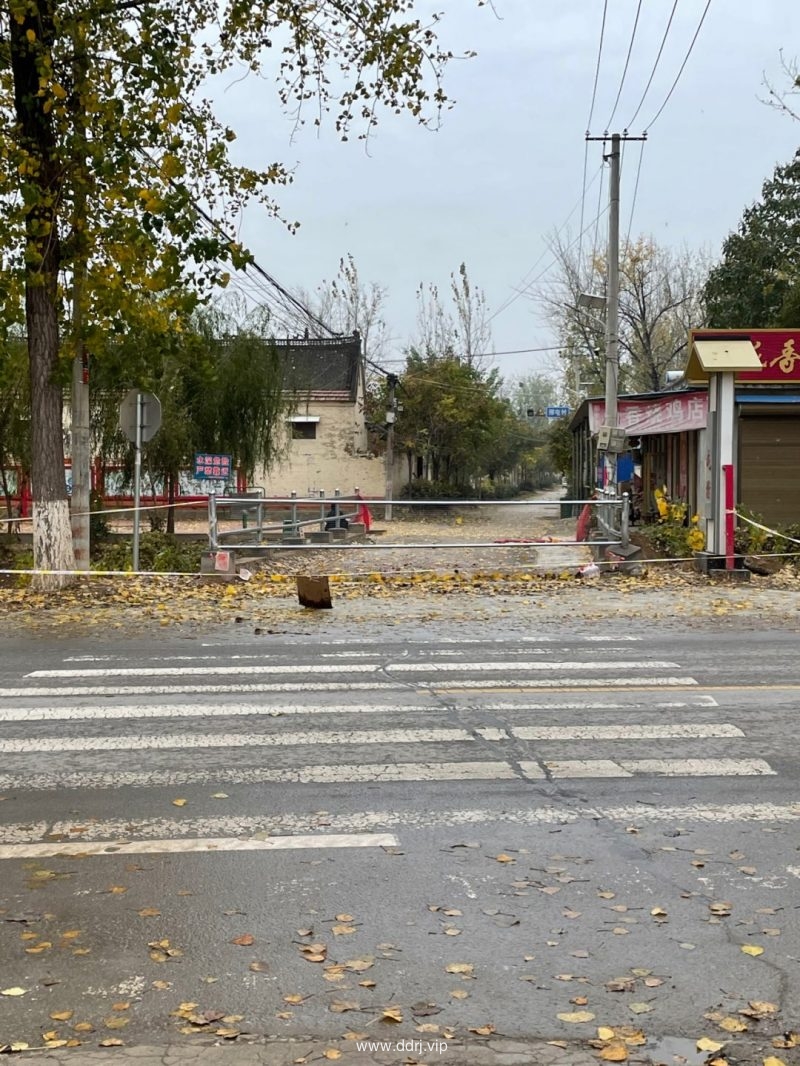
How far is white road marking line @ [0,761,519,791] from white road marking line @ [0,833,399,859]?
92 centimetres

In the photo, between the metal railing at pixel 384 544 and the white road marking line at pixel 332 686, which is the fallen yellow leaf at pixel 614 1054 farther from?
the metal railing at pixel 384 544

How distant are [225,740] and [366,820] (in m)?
1.89

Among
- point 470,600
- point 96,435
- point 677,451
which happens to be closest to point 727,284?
point 677,451

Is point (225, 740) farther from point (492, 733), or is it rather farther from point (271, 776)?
point (492, 733)

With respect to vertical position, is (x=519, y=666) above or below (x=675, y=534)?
below

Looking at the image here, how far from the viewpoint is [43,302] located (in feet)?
51.5

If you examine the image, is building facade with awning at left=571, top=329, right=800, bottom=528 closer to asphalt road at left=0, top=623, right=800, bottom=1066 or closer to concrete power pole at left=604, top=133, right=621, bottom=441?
concrete power pole at left=604, top=133, right=621, bottom=441

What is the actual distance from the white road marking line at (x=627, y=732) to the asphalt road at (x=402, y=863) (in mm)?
32

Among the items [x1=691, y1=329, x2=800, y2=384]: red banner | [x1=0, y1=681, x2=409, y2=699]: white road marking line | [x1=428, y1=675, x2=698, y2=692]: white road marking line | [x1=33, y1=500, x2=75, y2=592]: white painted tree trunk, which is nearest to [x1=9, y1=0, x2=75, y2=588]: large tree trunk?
[x1=33, y1=500, x2=75, y2=592]: white painted tree trunk

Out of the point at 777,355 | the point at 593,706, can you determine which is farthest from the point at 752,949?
the point at 777,355

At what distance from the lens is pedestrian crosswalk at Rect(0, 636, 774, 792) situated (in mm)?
6547

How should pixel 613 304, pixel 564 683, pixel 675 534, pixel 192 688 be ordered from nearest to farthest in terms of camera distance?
1. pixel 192 688
2. pixel 564 683
3. pixel 675 534
4. pixel 613 304

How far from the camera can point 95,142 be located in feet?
46.9

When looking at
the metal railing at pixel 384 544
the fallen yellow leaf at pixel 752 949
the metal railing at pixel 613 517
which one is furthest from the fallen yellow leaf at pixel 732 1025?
the metal railing at pixel 613 517
